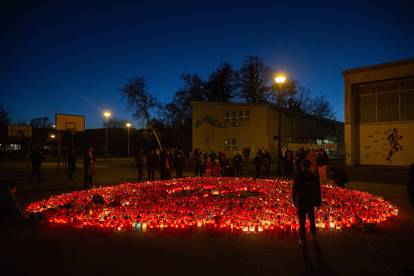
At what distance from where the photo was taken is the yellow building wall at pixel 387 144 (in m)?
28.7

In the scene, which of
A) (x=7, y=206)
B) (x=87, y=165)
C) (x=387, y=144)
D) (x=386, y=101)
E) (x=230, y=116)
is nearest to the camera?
(x=7, y=206)

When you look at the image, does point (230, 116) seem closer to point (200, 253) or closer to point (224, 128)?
point (224, 128)

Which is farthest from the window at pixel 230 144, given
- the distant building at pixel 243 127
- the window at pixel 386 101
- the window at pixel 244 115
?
the window at pixel 386 101

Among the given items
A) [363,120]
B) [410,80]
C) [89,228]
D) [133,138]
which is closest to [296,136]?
[363,120]

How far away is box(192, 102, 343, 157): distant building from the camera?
4065 cm

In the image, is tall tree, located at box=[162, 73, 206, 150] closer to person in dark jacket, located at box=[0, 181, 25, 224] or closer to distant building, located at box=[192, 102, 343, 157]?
distant building, located at box=[192, 102, 343, 157]

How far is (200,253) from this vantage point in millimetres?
5922

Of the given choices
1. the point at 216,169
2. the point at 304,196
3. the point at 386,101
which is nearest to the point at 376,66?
the point at 386,101

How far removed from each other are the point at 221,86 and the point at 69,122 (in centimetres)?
3923

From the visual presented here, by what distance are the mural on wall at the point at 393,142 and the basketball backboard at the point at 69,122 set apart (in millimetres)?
28349

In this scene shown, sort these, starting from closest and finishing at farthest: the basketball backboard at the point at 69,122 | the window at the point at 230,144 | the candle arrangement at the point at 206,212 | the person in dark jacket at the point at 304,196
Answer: the person in dark jacket at the point at 304,196
the candle arrangement at the point at 206,212
the basketball backboard at the point at 69,122
the window at the point at 230,144

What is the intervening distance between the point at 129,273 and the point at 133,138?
69648 millimetres

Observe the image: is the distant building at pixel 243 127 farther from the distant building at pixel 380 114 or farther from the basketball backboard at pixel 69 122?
the basketball backboard at pixel 69 122

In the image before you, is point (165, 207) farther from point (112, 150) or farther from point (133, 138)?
point (112, 150)
